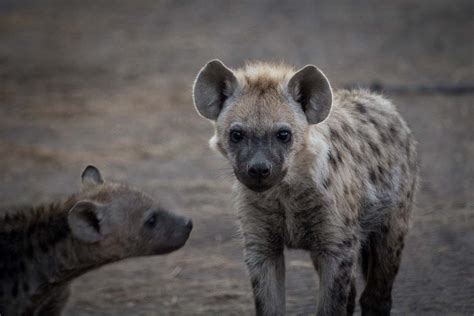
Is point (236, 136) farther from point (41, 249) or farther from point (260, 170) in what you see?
point (41, 249)

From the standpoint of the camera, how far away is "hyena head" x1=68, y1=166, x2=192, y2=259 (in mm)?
4371

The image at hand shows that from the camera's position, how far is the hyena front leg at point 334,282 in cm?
398

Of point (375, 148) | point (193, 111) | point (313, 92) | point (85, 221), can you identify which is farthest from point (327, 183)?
point (193, 111)

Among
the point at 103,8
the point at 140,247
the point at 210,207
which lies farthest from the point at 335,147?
the point at 103,8

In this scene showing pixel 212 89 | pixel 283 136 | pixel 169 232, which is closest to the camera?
pixel 283 136

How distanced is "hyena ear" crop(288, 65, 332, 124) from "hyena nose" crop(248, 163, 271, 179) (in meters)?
0.32

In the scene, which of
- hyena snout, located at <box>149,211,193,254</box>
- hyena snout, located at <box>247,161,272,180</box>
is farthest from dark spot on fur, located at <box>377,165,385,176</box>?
hyena snout, located at <box>149,211,193,254</box>

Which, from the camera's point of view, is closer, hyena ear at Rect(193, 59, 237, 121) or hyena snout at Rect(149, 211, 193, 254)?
hyena ear at Rect(193, 59, 237, 121)

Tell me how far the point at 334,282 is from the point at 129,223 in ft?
3.06

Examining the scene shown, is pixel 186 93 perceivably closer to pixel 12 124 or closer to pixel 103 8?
pixel 12 124

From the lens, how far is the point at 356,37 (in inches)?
441

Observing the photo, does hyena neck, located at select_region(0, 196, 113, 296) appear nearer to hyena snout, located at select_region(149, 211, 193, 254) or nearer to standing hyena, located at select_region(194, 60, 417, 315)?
hyena snout, located at select_region(149, 211, 193, 254)

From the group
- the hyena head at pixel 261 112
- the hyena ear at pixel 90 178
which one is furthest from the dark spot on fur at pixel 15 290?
the hyena head at pixel 261 112

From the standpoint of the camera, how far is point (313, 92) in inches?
159
